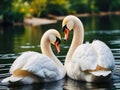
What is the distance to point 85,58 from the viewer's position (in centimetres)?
1185

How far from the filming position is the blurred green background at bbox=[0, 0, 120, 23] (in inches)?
2079

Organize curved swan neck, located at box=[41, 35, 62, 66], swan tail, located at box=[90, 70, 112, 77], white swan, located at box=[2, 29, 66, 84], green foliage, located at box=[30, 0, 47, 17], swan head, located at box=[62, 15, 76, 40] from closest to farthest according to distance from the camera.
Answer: swan tail, located at box=[90, 70, 112, 77], white swan, located at box=[2, 29, 66, 84], curved swan neck, located at box=[41, 35, 62, 66], swan head, located at box=[62, 15, 76, 40], green foliage, located at box=[30, 0, 47, 17]

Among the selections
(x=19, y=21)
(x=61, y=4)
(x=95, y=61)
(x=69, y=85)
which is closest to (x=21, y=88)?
(x=69, y=85)

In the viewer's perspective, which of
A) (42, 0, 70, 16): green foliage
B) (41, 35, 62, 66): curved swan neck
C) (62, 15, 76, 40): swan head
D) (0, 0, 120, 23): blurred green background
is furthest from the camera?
(42, 0, 70, 16): green foliage

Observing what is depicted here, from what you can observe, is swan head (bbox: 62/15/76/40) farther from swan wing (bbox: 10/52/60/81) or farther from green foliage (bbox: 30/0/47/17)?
green foliage (bbox: 30/0/47/17)

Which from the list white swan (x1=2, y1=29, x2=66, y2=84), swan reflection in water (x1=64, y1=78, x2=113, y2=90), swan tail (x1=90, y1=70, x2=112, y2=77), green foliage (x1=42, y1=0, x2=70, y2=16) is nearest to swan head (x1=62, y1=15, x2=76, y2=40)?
white swan (x1=2, y1=29, x2=66, y2=84)

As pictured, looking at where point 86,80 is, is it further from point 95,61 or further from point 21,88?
point 21,88

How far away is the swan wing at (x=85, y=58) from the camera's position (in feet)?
38.0

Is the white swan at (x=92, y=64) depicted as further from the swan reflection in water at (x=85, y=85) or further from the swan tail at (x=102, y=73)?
the swan reflection in water at (x=85, y=85)

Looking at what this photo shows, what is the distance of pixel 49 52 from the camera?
13297 mm

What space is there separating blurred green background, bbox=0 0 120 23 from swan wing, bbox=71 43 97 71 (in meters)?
39.8

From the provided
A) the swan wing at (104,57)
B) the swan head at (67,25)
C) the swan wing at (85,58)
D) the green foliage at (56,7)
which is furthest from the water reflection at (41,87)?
the green foliage at (56,7)

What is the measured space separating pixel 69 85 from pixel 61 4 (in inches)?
2404

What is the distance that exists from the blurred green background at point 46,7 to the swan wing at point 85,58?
3975 cm
